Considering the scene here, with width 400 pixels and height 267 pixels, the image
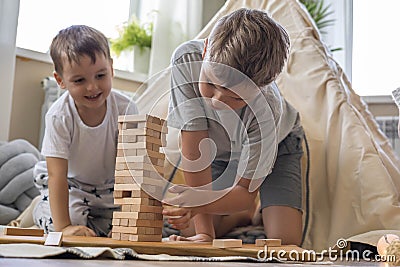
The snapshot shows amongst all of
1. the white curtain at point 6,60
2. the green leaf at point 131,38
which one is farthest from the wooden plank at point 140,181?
the green leaf at point 131,38

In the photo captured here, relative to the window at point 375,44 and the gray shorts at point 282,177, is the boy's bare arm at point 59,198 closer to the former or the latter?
the gray shorts at point 282,177

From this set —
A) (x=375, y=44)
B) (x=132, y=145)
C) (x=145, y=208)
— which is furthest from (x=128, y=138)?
(x=375, y=44)

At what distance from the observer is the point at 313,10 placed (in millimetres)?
2543

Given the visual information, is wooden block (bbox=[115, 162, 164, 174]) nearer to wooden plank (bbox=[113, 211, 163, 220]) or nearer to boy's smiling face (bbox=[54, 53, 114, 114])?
wooden plank (bbox=[113, 211, 163, 220])

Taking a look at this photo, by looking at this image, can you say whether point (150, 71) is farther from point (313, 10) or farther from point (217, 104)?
point (217, 104)

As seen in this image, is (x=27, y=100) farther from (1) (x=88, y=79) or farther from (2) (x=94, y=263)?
(2) (x=94, y=263)

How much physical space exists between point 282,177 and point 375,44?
148 centimetres

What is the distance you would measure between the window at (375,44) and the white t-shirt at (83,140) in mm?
1497

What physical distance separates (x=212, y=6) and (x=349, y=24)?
61 cm

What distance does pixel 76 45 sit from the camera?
1312mm

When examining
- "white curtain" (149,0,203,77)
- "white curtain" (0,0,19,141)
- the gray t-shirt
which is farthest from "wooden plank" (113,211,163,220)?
"white curtain" (149,0,203,77)

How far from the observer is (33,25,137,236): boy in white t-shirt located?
131 centimetres

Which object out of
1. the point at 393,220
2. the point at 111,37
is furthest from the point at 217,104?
the point at 111,37

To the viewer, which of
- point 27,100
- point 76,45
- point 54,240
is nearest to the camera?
point 54,240
